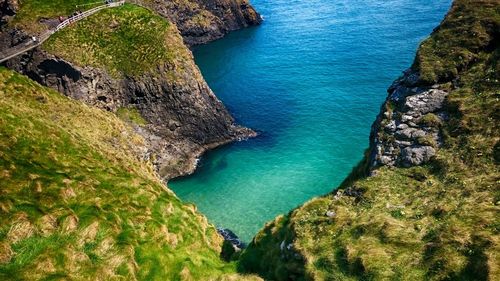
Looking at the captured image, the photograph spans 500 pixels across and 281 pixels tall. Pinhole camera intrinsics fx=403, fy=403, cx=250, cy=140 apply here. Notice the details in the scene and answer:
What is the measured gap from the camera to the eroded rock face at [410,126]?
29891mm

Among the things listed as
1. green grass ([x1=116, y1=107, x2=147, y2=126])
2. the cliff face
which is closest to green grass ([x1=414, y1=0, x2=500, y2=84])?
the cliff face

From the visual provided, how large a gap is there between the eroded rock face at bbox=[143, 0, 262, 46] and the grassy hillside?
323ft

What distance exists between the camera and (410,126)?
32.1m

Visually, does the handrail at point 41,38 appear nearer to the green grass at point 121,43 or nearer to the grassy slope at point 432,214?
the green grass at point 121,43

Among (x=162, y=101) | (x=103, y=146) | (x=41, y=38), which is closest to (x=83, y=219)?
(x=103, y=146)

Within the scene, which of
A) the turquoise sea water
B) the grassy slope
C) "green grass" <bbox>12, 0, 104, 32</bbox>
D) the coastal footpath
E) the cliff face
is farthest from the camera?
"green grass" <bbox>12, 0, 104, 32</bbox>

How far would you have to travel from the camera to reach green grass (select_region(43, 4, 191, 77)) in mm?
69750

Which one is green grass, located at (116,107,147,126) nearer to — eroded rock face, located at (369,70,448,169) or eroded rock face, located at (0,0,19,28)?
eroded rock face, located at (0,0,19,28)

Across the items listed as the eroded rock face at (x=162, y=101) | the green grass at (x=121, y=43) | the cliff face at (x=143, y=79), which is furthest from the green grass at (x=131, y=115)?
the green grass at (x=121, y=43)

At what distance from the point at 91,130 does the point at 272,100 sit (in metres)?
46.0

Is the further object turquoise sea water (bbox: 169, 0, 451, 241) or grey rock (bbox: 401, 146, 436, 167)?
turquoise sea water (bbox: 169, 0, 451, 241)

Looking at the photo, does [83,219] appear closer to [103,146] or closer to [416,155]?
[103,146]

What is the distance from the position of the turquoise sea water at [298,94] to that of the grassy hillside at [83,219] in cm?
2303

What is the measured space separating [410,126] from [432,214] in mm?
11333
